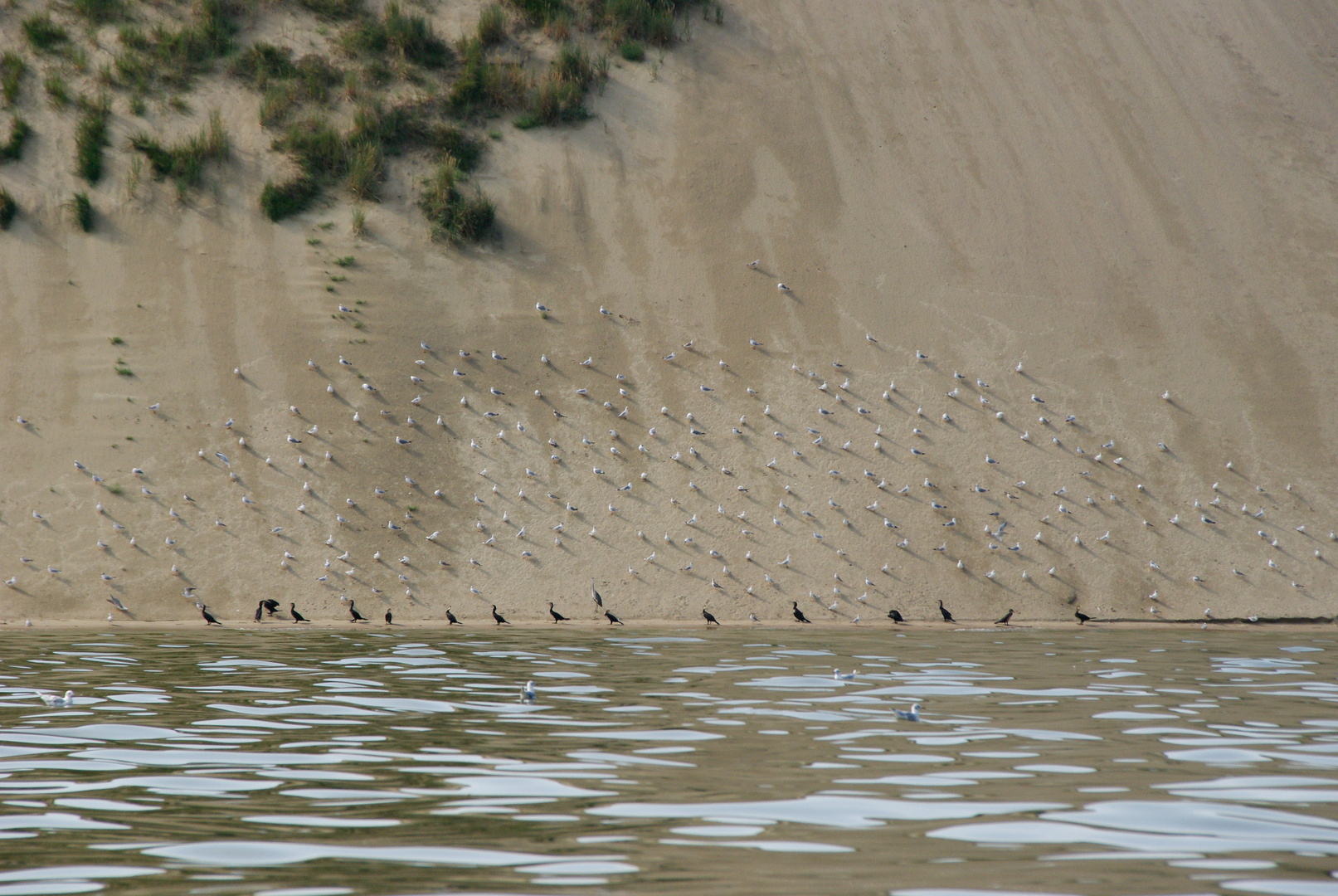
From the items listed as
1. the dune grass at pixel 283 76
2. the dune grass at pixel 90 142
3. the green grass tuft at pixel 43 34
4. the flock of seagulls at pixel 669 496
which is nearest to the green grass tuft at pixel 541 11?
the dune grass at pixel 283 76

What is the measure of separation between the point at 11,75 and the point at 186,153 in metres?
4.39

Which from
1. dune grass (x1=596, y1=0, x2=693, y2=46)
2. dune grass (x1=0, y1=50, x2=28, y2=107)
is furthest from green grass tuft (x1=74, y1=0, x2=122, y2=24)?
dune grass (x1=596, y1=0, x2=693, y2=46)

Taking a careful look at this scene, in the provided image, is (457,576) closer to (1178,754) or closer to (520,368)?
(520,368)

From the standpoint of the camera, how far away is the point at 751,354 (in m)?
20.6

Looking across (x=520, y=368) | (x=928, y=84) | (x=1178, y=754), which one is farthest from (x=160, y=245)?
(x=1178, y=754)

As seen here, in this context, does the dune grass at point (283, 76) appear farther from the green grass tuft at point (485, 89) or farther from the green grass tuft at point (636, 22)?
the green grass tuft at point (636, 22)

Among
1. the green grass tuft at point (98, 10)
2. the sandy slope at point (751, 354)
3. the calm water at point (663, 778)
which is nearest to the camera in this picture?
the calm water at point (663, 778)

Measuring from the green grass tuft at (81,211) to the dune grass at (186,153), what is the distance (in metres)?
1.41

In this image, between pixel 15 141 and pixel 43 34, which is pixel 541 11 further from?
pixel 15 141

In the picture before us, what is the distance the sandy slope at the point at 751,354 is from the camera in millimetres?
18203

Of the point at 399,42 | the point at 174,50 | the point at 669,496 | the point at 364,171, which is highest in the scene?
the point at 399,42

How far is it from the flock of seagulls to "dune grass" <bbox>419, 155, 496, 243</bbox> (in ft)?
9.49

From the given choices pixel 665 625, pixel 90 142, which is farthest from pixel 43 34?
pixel 665 625

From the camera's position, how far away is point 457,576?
59.1 ft
